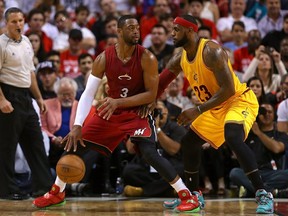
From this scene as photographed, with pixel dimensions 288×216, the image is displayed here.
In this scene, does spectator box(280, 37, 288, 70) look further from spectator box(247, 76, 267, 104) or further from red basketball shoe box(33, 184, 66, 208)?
red basketball shoe box(33, 184, 66, 208)

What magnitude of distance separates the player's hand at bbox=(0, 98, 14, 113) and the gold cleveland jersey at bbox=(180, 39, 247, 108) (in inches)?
85.0

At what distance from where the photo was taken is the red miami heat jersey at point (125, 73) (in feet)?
25.0

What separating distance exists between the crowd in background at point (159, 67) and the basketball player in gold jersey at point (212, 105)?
1677 millimetres

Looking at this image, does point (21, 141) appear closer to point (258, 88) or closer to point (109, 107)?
point (109, 107)

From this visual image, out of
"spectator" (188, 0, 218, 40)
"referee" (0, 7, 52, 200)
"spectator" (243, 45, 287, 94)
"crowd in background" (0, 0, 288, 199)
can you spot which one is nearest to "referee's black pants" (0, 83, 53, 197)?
"referee" (0, 7, 52, 200)

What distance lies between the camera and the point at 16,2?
14.1 m

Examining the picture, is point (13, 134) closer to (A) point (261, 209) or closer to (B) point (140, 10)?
(A) point (261, 209)

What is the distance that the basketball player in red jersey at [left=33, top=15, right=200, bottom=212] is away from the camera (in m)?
7.49

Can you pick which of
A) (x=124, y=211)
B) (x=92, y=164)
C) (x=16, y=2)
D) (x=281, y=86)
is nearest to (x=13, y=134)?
(x=92, y=164)

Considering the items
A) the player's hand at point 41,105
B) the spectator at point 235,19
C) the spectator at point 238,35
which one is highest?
the spectator at point 235,19

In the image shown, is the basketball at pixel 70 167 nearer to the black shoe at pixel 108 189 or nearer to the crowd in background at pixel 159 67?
the crowd in background at pixel 159 67

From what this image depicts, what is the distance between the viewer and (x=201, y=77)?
7539 mm

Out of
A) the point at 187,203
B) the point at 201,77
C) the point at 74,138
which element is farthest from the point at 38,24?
the point at 187,203

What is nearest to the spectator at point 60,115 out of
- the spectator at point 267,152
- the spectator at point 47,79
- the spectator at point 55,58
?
the spectator at point 47,79
